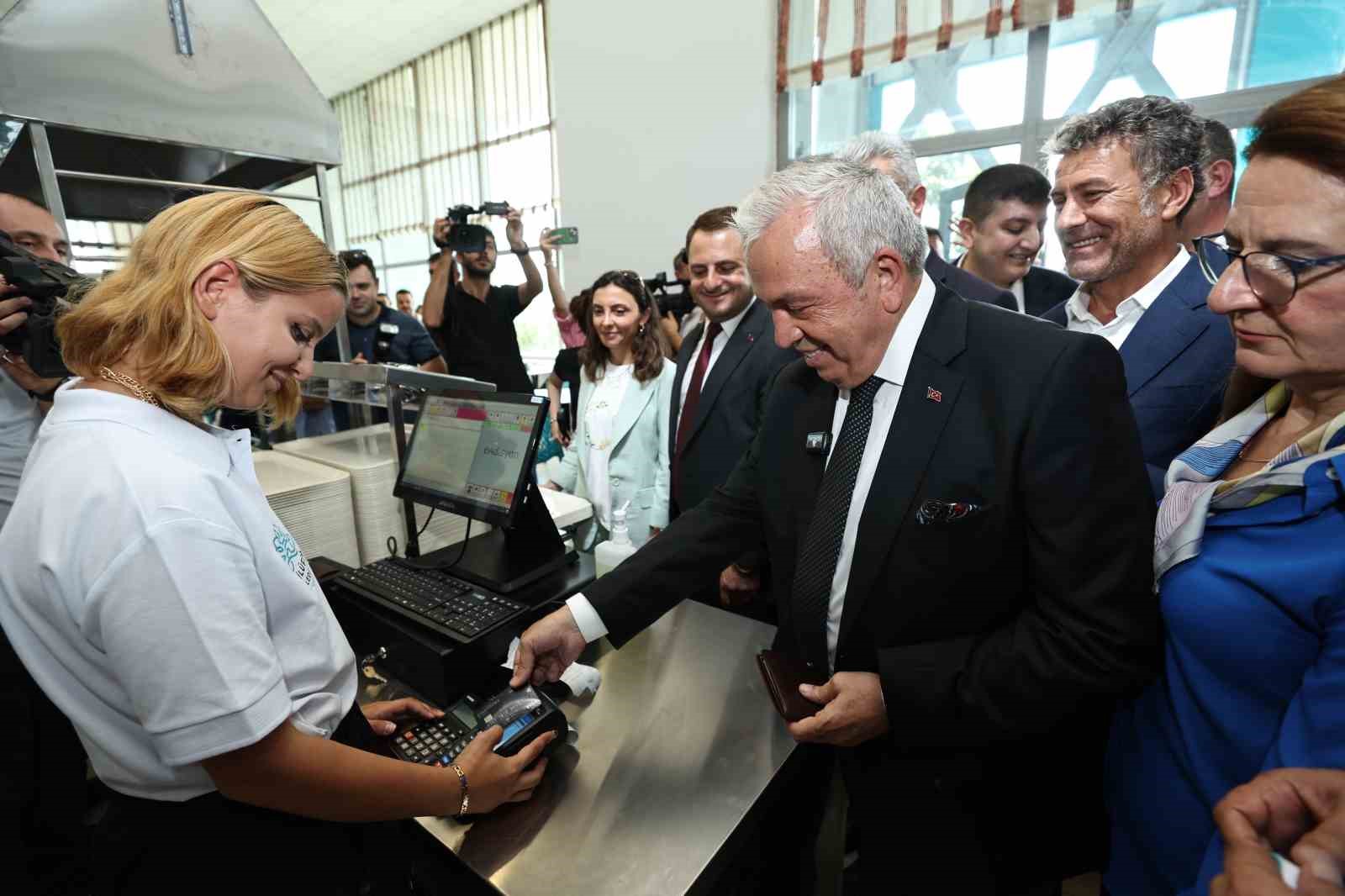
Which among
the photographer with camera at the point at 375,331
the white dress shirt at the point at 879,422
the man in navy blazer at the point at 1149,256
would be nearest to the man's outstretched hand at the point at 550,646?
the white dress shirt at the point at 879,422

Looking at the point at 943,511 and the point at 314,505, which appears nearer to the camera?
the point at 943,511

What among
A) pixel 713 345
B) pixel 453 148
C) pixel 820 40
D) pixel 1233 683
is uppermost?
pixel 453 148

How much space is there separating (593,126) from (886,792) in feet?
17.0

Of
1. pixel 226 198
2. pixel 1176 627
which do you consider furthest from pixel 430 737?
pixel 1176 627

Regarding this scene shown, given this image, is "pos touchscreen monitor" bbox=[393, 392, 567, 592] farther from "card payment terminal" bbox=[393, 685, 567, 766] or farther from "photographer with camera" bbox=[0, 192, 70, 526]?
"photographer with camera" bbox=[0, 192, 70, 526]

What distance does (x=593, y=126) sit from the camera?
5027 mm

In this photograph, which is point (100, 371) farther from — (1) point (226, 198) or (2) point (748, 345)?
(2) point (748, 345)

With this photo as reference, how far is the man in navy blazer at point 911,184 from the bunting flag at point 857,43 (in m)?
2.24

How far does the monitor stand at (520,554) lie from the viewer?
1.23 meters

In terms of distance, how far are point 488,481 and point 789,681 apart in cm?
68

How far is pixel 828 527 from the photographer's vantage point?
3.28 ft

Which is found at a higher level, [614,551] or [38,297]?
[38,297]

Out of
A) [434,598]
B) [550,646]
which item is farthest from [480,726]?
[434,598]

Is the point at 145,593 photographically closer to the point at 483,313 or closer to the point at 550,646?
the point at 550,646
